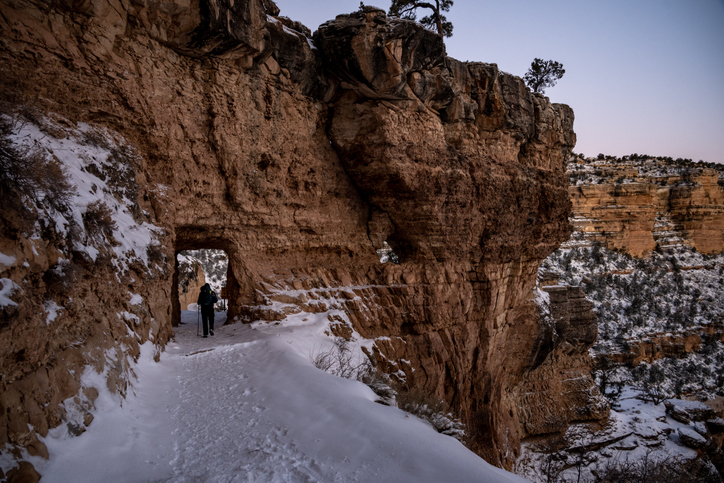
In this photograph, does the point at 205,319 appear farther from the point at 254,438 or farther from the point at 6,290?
the point at 6,290

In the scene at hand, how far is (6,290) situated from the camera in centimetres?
320

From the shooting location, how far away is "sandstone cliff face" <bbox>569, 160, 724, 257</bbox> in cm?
3984

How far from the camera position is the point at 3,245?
340 cm

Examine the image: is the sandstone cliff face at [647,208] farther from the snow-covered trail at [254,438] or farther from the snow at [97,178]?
the snow-covered trail at [254,438]

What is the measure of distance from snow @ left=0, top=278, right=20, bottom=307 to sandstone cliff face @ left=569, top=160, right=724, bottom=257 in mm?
42725

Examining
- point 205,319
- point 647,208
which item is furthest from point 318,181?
point 647,208

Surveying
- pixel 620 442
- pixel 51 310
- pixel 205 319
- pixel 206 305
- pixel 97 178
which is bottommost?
pixel 620 442

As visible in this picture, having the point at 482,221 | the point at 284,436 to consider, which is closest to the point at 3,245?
the point at 284,436

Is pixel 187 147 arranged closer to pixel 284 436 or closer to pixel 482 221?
pixel 284 436

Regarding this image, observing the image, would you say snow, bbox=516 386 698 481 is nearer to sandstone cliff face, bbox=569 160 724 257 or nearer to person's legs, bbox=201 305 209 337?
person's legs, bbox=201 305 209 337

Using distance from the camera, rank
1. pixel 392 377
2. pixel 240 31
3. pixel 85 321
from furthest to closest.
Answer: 1. pixel 392 377
2. pixel 240 31
3. pixel 85 321

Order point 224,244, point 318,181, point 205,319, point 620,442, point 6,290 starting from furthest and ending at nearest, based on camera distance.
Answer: point 620,442 < point 318,181 < point 224,244 < point 205,319 < point 6,290

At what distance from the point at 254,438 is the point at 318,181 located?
7.57 m

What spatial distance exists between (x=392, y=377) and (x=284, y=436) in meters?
7.06
